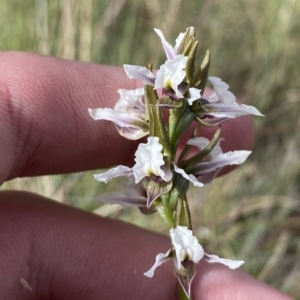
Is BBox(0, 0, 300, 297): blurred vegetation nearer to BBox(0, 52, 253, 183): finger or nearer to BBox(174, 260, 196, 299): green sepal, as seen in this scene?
BBox(0, 52, 253, 183): finger

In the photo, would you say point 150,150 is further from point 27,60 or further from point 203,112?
point 27,60

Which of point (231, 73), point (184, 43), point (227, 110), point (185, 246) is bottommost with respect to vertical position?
point (231, 73)

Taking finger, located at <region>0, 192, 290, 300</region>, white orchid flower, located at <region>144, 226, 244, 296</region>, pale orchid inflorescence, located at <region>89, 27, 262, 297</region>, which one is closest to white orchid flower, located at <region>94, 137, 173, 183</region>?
pale orchid inflorescence, located at <region>89, 27, 262, 297</region>

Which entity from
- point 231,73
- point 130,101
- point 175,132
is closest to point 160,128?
point 175,132

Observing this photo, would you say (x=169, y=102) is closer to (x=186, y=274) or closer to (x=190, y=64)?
(x=190, y=64)

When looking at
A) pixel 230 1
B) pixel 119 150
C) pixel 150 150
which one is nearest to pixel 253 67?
pixel 230 1

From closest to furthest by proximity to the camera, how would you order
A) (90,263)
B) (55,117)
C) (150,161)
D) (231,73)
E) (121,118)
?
1. (150,161)
2. (121,118)
3. (55,117)
4. (90,263)
5. (231,73)

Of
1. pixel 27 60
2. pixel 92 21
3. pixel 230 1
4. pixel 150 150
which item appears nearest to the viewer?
pixel 150 150

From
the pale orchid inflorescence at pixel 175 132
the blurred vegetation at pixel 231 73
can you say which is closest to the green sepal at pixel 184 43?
the pale orchid inflorescence at pixel 175 132
